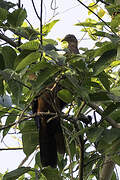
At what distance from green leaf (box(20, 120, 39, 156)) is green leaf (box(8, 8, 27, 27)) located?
587 millimetres

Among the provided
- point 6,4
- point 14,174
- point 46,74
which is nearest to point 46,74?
point 46,74

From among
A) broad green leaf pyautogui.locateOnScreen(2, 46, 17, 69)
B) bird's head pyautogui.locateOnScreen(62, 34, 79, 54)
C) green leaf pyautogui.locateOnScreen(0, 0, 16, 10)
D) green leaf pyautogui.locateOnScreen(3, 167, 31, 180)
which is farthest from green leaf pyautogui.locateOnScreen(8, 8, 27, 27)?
bird's head pyautogui.locateOnScreen(62, 34, 79, 54)

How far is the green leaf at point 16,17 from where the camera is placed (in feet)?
4.10

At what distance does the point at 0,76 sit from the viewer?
1.18 metres

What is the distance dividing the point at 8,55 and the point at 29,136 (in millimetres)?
595

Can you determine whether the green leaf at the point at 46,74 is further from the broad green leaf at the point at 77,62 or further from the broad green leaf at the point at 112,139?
the broad green leaf at the point at 112,139

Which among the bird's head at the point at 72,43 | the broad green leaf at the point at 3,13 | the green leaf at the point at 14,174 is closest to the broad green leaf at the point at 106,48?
the broad green leaf at the point at 3,13

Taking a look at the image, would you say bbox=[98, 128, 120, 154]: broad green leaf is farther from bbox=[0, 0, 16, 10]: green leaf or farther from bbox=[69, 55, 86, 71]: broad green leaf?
bbox=[0, 0, 16, 10]: green leaf

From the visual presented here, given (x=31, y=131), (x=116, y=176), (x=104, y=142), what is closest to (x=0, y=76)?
(x=104, y=142)

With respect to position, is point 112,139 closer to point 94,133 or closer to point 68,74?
point 94,133

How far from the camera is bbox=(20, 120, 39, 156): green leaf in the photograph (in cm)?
160

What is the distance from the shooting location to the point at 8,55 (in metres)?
1.23

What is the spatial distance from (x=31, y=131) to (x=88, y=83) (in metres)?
0.70

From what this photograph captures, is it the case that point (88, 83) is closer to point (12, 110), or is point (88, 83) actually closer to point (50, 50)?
point (50, 50)
